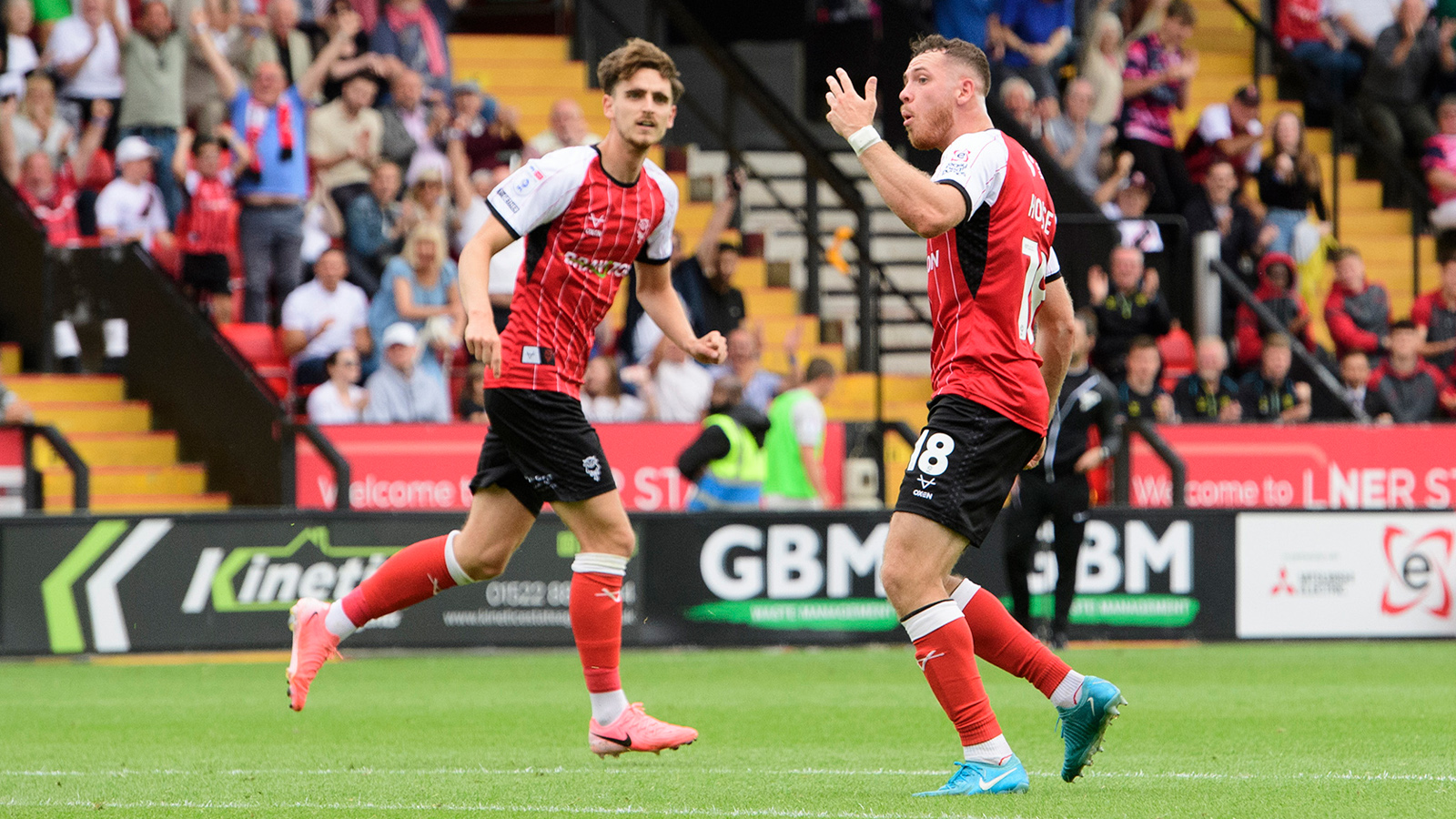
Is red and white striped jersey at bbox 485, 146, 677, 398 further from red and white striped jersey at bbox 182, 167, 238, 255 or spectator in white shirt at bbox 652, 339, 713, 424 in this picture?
red and white striped jersey at bbox 182, 167, 238, 255

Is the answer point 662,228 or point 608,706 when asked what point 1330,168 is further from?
point 608,706

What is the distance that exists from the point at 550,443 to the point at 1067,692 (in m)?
2.04

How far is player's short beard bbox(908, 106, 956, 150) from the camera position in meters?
6.10

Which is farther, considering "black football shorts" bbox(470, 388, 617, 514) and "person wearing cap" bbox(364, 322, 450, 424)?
"person wearing cap" bbox(364, 322, 450, 424)

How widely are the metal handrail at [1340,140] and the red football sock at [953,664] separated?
14.9m

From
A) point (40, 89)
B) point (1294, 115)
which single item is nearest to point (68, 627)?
point (40, 89)

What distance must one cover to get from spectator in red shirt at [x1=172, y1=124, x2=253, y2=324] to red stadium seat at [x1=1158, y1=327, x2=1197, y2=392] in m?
7.97

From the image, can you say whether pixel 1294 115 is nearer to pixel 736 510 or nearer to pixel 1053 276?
pixel 736 510

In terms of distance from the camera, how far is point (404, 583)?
722 cm

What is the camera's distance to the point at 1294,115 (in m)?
19.6

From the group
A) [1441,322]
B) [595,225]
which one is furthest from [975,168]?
[1441,322]

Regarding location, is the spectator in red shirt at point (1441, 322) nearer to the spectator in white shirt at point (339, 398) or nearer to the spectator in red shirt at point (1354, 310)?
the spectator in red shirt at point (1354, 310)

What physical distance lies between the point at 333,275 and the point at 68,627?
3.80 meters

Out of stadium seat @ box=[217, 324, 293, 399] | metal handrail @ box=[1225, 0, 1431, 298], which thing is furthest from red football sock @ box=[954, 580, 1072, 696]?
metal handrail @ box=[1225, 0, 1431, 298]
